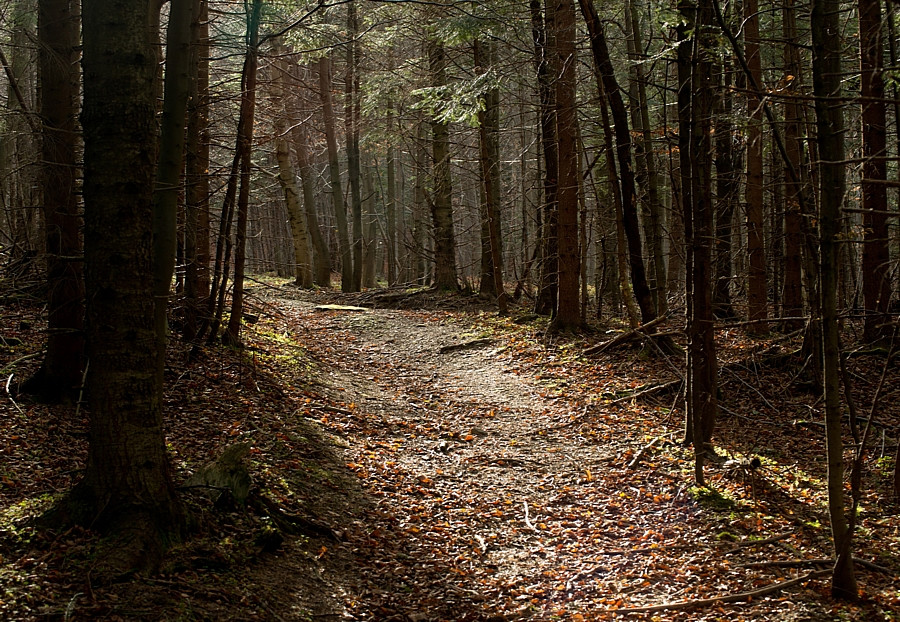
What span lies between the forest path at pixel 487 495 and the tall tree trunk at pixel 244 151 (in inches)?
64.4

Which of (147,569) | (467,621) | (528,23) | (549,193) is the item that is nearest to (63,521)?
(147,569)

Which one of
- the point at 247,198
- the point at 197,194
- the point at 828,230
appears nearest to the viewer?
the point at 828,230

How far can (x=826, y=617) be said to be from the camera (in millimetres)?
4414

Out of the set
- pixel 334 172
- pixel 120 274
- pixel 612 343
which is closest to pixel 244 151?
pixel 120 274

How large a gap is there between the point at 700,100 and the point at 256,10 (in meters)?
5.15

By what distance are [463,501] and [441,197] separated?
11.8m

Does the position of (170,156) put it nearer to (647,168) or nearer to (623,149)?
(623,149)

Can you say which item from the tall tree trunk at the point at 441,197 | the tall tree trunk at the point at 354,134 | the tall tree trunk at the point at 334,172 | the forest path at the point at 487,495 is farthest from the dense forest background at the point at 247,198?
the tall tree trunk at the point at 334,172

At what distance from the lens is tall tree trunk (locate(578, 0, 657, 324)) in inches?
410

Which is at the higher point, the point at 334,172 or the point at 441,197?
the point at 334,172

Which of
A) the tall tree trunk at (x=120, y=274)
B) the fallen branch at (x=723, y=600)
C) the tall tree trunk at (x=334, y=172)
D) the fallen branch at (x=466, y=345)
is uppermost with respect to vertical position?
the tall tree trunk at (x=334, y=172)

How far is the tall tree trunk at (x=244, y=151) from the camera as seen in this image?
7.83 metres

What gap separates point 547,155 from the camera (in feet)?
43.0

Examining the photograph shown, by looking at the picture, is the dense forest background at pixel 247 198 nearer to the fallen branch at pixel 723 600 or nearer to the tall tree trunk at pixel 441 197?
the fallen branch at pixel 723 600
